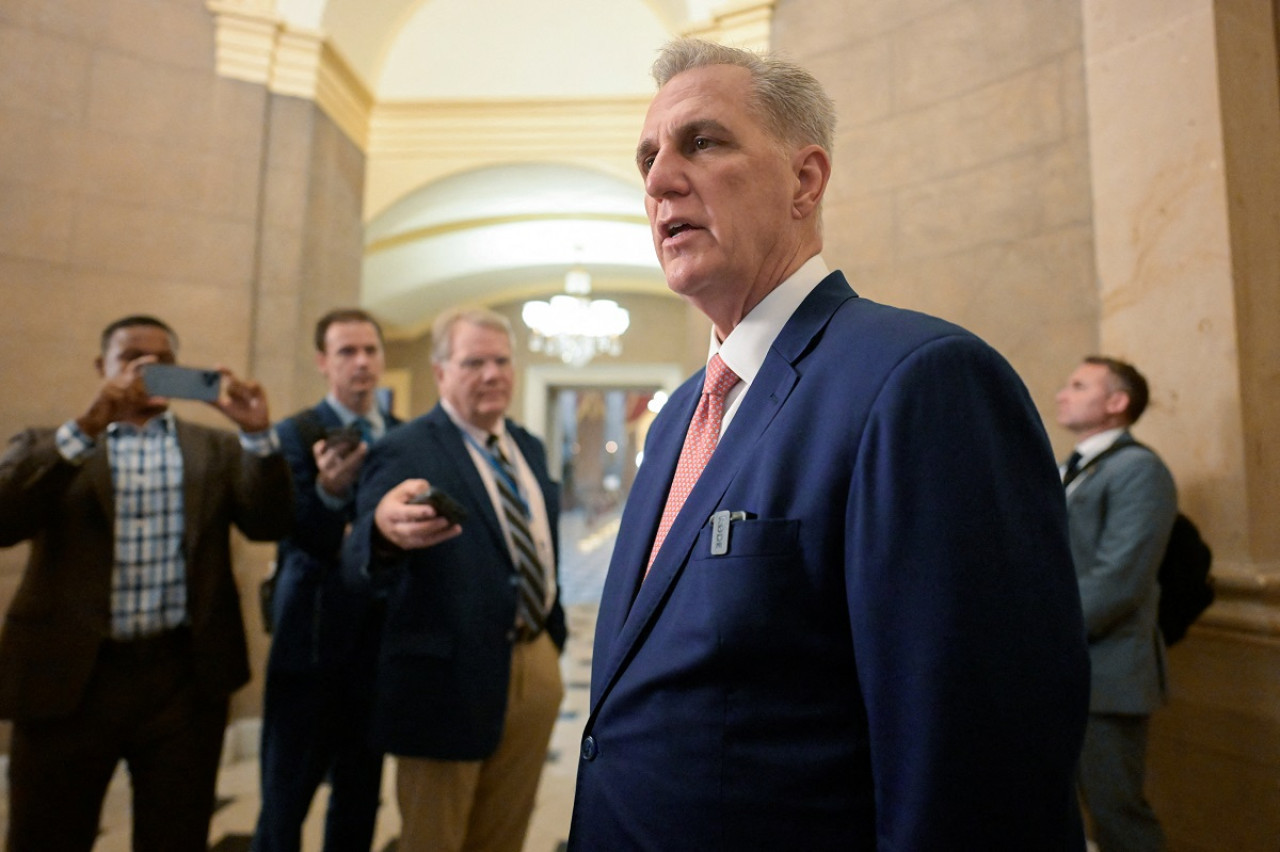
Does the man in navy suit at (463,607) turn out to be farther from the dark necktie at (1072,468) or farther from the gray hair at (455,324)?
the dark necktie at (1072,468)

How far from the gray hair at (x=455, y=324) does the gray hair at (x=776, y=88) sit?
48.1 inches

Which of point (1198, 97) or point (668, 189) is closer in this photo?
point (668, 189)

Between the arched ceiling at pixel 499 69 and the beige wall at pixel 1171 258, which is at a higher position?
the arched ceiling at pixel 499 69

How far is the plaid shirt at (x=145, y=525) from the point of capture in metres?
2.04

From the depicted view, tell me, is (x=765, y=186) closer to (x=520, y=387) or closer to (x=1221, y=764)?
(x=1221, y=764)

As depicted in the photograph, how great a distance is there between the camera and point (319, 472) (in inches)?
97.8

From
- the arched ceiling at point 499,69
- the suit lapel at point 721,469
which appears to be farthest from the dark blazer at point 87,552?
the arched ceiling at point 499,69

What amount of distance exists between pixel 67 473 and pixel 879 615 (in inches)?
84.3

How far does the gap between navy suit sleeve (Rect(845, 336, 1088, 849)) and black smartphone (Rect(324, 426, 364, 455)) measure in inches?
71.6

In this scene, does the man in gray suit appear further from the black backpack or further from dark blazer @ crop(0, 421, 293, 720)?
dark blazer @ crop(0, 421, 293, 720)

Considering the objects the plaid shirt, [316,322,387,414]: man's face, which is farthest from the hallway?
Answer: [316,322,387,414]: man's face

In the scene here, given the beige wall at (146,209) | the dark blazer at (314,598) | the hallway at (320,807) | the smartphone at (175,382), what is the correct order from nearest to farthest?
1. the smartphone at (175,382)
2. the dark blazer at (314,598)
3. the hallway at (320,807)
4. the beige wall at (146,209)

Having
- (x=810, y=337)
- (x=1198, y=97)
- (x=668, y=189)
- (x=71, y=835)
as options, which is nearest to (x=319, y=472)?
(x=71, y=835)

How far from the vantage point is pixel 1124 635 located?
217 centimetres
